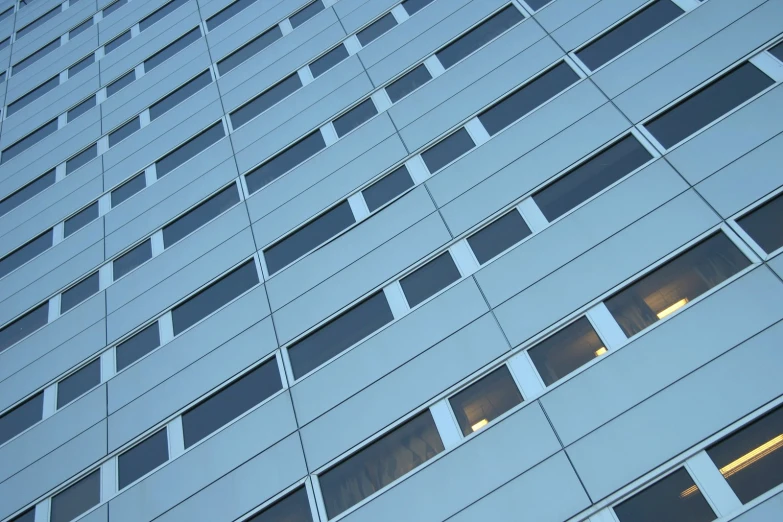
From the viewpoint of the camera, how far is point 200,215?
20516 millimetres

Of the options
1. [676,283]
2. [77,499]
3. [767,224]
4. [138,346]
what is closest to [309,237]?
[138,346]

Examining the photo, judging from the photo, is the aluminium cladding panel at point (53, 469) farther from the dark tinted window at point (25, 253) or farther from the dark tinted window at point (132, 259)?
the dark tinted window at point (25, 253)

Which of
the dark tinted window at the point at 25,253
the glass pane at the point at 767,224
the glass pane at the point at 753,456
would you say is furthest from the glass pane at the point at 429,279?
the dark tinted window at the point at 25,253

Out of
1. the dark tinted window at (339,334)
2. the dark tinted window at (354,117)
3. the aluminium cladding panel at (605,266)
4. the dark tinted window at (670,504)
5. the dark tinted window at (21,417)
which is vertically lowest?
the dark tinted window at (670,504)

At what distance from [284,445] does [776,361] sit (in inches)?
389

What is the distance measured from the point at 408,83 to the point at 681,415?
12.6 m

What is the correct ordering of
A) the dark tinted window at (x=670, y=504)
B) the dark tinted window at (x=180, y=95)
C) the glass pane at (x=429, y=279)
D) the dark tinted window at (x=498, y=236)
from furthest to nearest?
the dark tinted window at (x=180, y=95) → the glass pane at (x=429, y=279) → the dark tinted window at (x=498, y=236) → the dark tinted window at (x=670, y=504)

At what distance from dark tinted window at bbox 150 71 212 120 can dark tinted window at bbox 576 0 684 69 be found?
47.0 feet

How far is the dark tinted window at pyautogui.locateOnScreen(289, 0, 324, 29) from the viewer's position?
24531 millimetres

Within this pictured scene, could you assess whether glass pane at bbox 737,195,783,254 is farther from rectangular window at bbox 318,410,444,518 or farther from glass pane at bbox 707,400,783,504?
rectangular window at bbox 318,410,444,518

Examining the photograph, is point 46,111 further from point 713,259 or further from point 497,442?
point 713,259

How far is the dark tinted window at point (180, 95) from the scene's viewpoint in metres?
25.0

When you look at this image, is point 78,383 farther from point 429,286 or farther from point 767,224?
point 767,224

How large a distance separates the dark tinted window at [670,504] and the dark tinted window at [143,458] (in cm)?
1050
